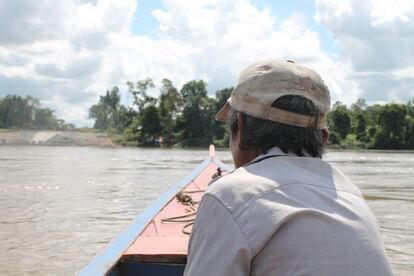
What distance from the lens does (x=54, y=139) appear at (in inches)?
2753

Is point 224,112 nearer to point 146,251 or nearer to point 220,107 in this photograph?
point 146,251

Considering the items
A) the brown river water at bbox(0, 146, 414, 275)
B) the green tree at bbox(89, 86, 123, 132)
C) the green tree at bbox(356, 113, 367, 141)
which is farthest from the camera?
the green tree at bbox(89, 86, 123, 132)

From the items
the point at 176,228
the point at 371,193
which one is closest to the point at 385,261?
the point at 176,228

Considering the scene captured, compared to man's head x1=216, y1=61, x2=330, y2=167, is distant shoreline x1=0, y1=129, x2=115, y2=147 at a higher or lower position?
lower

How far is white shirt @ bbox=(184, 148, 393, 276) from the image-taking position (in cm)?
117

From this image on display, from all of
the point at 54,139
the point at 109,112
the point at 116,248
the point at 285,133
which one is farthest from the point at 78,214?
the point at 109,112

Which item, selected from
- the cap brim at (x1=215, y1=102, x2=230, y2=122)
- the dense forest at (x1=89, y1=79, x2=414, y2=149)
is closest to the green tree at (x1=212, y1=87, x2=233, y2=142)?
the dense forest at (x1=89, y1=79, x2=414, y2=149)

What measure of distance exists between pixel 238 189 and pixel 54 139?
71.1m

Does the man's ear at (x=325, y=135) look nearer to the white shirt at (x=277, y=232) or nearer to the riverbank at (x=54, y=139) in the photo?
the white shirt at (x=277, y=232)

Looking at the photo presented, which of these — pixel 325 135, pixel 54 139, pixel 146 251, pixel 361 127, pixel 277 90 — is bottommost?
pixel 54 139

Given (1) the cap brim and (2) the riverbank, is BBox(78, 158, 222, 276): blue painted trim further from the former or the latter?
(2) the riverbank

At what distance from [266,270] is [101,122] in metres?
98.3

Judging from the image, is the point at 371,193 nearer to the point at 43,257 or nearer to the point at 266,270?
the point at 43,257

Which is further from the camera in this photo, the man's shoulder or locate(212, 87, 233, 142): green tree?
locate(212, 87, 233, 142): green tree
